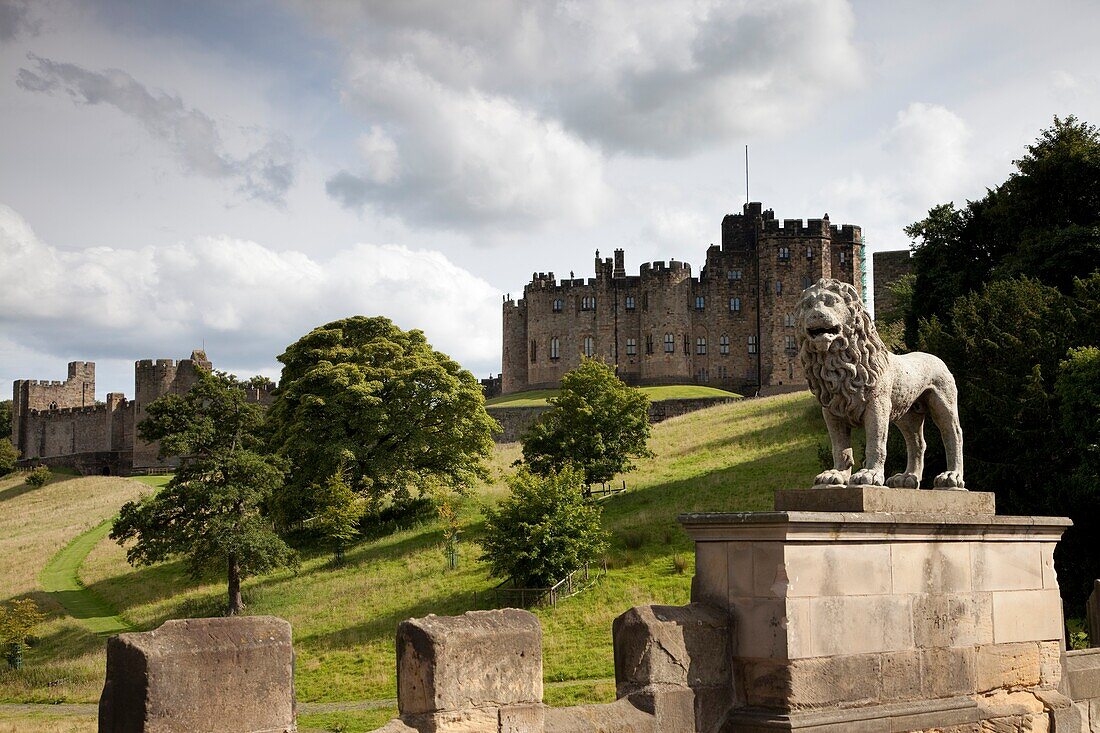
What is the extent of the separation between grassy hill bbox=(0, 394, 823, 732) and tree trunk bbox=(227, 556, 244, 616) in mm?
978

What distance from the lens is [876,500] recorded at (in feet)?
28.8

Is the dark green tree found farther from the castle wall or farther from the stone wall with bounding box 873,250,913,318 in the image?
the castle wall

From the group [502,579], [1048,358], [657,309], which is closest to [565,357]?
[657,309]

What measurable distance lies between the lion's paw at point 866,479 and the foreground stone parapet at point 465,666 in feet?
10.5

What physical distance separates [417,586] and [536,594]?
5.26 m

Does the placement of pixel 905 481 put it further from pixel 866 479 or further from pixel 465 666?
pixel 465 666

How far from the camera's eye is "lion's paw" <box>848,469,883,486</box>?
9.05 meters

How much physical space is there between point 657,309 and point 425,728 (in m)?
100

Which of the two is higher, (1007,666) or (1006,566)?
(1006,566)

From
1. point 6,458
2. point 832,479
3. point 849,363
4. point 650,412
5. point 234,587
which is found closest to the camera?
point 832,479

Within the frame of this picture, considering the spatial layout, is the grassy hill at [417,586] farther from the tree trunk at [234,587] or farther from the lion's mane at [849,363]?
the lion's mane at [849,363]

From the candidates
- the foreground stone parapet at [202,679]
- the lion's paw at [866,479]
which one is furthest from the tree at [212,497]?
the foreground stone parapet at [202,679]

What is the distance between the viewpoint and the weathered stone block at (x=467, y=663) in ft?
22.5

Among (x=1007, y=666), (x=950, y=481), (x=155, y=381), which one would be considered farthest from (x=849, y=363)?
(x=155, y=381)
